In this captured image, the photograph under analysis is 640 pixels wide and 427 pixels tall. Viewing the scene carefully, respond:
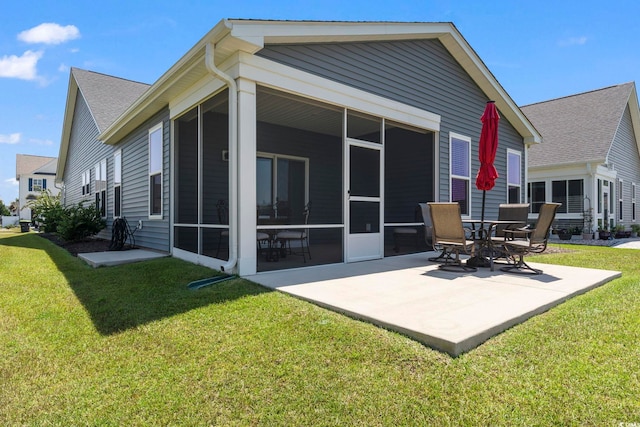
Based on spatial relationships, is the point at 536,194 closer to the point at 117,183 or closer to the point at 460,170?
the point at 460,170

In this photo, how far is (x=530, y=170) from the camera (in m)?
14.1

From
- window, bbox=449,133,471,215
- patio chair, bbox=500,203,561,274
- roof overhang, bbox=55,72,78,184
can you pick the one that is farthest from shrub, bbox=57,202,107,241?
patio chair, bbox=500,203,561,274

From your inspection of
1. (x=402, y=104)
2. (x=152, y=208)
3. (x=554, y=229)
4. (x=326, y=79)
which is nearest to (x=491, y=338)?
(x=326, y=79)

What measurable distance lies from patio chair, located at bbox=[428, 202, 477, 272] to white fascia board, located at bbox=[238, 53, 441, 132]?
2.19 m

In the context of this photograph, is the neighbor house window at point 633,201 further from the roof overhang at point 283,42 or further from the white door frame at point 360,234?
the white door frame at point 360,234

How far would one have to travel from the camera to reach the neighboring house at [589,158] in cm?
1295

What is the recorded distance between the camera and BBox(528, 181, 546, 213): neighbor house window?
14113mm

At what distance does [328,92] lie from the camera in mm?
5434

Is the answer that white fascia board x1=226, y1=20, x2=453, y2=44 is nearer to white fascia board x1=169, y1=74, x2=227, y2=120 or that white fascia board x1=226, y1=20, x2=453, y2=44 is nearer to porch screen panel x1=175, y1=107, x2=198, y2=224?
white fascia board x1=169, y1=74, x2=227, y2=120

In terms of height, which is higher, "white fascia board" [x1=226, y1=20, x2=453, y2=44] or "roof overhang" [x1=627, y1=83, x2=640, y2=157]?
"roof overhang" [x1=627, y1=83, x2=640, y2=157]

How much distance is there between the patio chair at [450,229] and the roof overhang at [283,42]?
2987mm

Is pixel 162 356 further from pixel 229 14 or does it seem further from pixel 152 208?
pixel 152 208

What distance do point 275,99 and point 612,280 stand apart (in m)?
5.78

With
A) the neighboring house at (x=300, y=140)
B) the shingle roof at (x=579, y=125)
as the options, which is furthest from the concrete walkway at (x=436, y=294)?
the shingle roof at (x=579, y=125)
